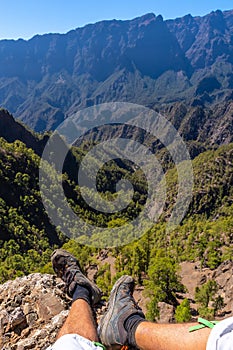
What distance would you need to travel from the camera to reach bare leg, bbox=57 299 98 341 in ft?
16.3

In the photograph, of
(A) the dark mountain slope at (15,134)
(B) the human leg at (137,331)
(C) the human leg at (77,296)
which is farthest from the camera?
(A) the dark mountain slope at (15,134)

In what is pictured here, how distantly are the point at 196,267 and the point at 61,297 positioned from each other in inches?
1638

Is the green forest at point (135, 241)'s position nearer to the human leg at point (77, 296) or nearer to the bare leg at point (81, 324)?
the human leg at point (77, 296)

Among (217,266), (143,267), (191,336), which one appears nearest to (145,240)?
(143,267)

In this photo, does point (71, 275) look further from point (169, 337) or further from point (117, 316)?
point (169, 337)

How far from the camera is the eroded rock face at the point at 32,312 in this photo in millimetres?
6070

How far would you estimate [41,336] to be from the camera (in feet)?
19.8

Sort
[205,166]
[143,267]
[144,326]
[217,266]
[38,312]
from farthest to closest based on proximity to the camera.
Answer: [205,166] < [217,266] < [143,267] < [38,312] < [144,326]

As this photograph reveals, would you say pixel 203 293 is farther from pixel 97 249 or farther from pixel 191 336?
pixel 191 336

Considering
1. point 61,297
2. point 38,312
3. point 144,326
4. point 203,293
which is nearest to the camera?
point 144,326

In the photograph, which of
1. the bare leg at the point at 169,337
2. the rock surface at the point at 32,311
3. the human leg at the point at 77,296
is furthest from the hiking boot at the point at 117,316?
the rock surface at the point at 32,311

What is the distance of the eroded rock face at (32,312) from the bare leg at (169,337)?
2074mm

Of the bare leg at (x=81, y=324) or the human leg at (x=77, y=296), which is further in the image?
the human leg at (x=77, y=296)

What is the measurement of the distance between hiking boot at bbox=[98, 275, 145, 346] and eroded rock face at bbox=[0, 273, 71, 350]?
3.50ft
